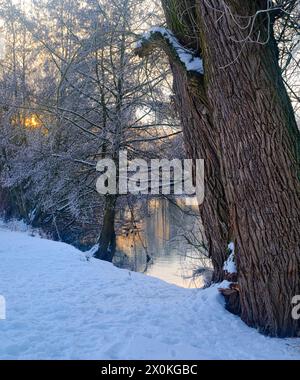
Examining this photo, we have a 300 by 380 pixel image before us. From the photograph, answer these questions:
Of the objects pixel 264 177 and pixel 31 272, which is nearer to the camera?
pixel 264 177

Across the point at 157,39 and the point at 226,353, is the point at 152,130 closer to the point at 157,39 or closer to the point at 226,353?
the point at 157,39

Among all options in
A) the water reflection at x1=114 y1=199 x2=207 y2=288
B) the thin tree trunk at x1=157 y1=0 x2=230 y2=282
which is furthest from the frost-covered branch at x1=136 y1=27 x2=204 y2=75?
the water reflection at x1=114 y1=199 x2=207 y2=288

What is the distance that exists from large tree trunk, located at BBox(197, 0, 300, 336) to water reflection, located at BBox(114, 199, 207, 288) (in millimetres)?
6788

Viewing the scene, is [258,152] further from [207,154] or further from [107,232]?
[107,232]

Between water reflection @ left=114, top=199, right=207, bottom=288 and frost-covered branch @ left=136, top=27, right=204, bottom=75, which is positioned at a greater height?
frost-covered branch @ left=136, top=27, right=204, bottom=75

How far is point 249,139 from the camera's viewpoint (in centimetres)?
391

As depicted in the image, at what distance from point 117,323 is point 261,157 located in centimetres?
218

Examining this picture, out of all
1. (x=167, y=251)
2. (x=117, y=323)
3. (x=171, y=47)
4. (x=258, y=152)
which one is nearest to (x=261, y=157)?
(x=258, y=152)

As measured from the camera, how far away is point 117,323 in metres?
4.05

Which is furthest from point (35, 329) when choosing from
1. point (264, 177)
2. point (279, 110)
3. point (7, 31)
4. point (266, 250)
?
point (7, 31)

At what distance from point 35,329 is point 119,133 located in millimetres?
8334

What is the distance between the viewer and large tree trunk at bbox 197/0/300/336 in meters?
3.85

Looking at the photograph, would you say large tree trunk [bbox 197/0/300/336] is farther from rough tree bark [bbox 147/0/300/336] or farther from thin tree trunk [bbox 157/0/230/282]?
thin tree trunk [bbox 157/0/230/282]

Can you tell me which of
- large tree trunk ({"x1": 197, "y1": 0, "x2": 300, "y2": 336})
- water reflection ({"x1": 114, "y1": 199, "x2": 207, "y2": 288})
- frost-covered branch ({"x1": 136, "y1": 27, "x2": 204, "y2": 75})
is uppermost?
frost-covered branch ({"x1": 136, "y1": 27, "x2": 204, "y2": 75})
